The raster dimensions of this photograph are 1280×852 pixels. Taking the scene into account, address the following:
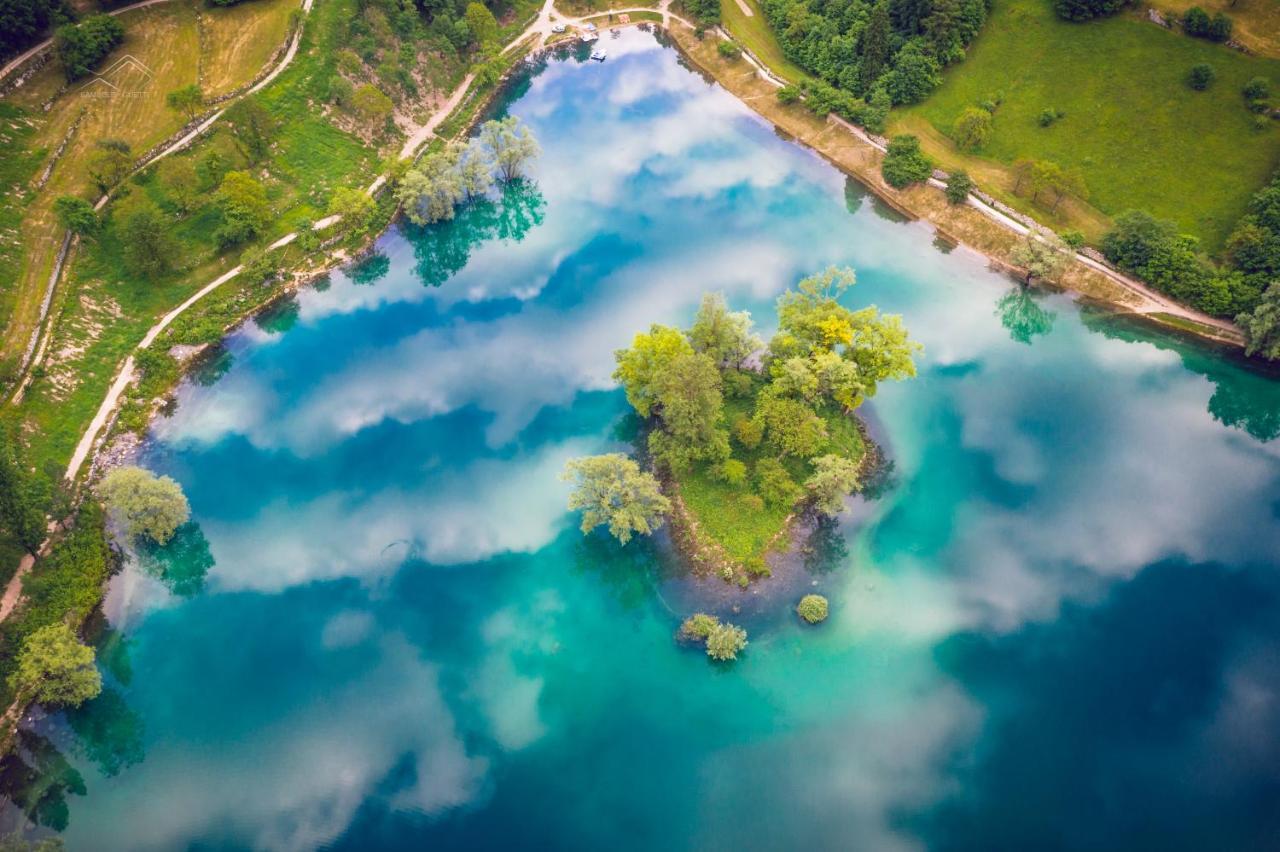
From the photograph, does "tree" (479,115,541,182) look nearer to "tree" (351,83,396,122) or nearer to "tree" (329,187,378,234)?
"tree" (351,83,396,122)

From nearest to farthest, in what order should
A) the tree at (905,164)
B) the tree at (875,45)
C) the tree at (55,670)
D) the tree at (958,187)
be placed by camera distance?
the tree at (55,670) → the tree at (958,187) → the tree at (905,164) → the tree at (875,45)

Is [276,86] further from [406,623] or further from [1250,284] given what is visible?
[1250,284]

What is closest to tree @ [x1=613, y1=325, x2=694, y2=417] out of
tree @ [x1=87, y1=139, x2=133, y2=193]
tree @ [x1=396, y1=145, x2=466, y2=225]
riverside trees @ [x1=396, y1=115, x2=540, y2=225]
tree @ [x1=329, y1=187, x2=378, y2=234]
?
tree @ [x1=396, y1=145, x2=466, y2=225]

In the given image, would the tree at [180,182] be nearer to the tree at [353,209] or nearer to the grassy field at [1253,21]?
the tree at [353,209]

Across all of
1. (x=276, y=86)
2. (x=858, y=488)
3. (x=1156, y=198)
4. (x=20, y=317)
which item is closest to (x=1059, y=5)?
(x=1156, y=198)

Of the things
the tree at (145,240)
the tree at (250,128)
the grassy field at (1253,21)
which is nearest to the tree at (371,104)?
the tree at (250,128)

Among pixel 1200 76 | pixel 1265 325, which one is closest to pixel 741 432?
pixel 1265 325
